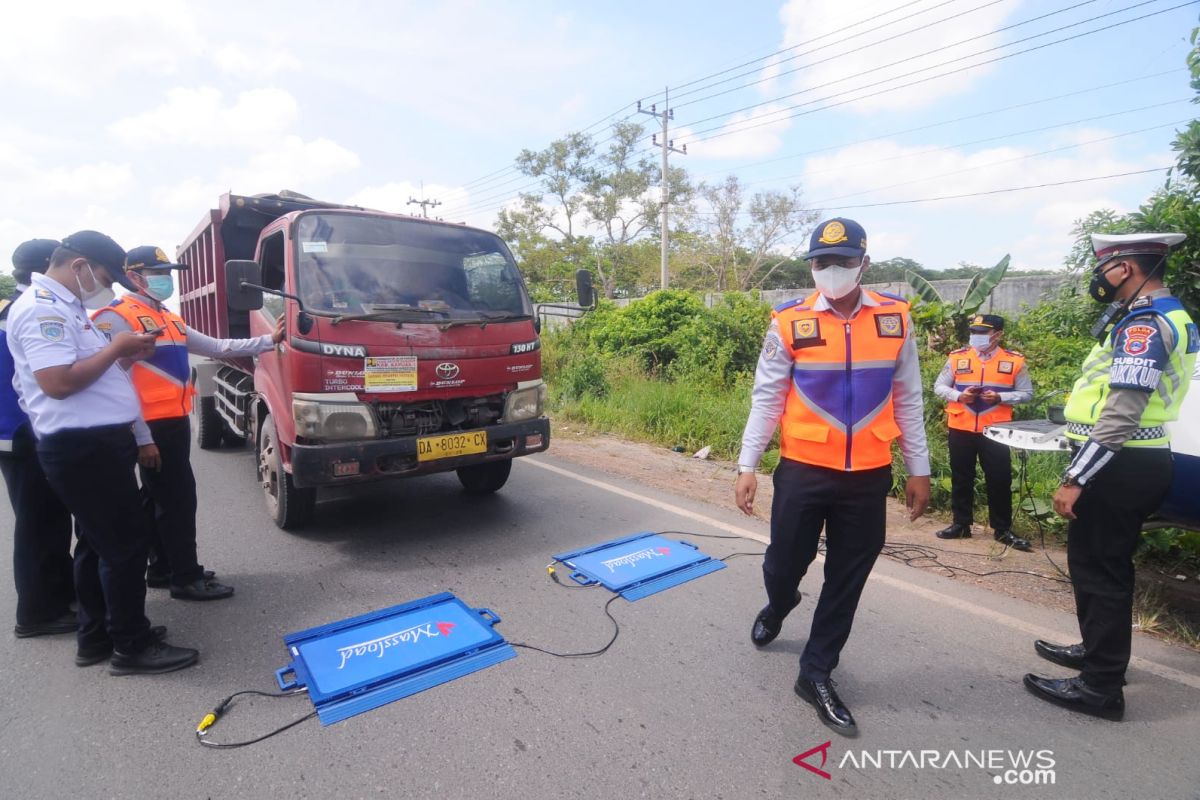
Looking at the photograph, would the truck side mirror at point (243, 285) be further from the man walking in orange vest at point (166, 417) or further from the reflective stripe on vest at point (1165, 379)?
the reflective stripe on vest at point (1165, 379)

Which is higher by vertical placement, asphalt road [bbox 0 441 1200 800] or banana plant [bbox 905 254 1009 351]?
banana plant [bbox 905 254 1009 351]

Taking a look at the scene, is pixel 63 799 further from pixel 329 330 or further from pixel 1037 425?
pixel 1037 425

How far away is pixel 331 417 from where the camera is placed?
400 cm

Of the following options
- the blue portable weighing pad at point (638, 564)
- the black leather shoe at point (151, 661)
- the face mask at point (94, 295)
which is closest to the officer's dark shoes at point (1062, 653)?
the blue portable weighing pad at point (638, 564)

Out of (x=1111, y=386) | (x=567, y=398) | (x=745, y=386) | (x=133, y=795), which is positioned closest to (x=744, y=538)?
(x=1111, y=386)

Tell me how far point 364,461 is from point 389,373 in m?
0.57

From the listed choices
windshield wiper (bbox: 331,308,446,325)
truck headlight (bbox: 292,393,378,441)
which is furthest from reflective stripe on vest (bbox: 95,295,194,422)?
windshield wiper (bbox: 331,308,446,325)

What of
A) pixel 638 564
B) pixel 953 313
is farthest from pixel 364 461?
pixel 953 313

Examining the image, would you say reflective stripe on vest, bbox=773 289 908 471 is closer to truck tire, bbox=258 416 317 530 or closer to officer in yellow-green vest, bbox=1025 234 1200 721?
officer in yellow-green vest, bbox=1025 234 1200 721

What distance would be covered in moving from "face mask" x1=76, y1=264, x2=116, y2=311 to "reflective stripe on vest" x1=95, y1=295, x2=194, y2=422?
27cm

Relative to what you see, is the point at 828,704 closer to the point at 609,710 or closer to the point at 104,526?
Answer: the point at 609,710

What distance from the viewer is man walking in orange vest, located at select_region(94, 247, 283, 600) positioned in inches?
132

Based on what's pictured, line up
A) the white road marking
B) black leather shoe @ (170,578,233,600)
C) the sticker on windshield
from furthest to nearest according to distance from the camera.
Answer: the sticker on windshield
black leather shoe @ (170,578,233,600)
the white road marking

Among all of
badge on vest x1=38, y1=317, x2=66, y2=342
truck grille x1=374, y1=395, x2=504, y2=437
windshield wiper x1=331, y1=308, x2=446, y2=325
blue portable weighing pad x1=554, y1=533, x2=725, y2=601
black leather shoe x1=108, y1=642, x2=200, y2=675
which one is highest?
windshield wiper x1=331, y1=308, x2=446, y2=325
